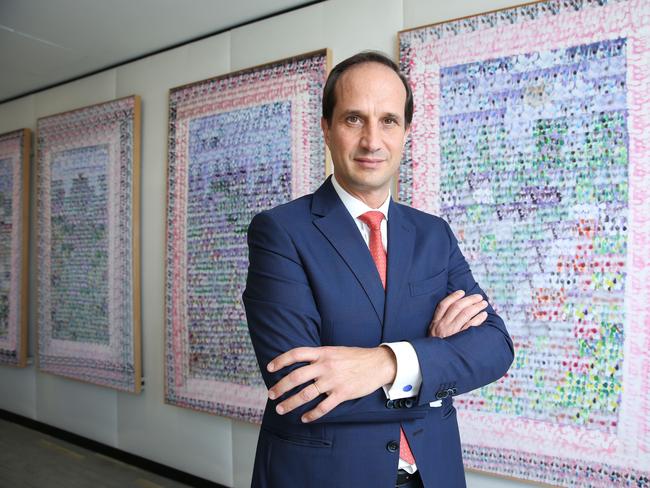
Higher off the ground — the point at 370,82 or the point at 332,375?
the point at 370,82

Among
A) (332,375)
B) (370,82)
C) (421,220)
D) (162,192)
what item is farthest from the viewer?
(162,192)

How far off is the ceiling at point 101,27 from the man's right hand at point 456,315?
6.61 feet

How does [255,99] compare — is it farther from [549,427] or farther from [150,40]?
[549,427]

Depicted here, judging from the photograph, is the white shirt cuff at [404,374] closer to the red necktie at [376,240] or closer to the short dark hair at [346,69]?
the red necktie at [376,240]

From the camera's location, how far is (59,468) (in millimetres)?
3459

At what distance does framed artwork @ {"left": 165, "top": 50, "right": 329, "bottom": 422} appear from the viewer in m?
2.66

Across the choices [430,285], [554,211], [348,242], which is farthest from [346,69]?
[554,211]

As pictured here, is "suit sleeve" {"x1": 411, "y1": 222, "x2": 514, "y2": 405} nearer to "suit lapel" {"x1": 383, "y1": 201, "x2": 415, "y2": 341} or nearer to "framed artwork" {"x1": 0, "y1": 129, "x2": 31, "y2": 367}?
"suit lapel" {"x1": 383, "y1": 201, "x2": 415, "y2": 341}

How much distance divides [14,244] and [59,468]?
1.86 metres

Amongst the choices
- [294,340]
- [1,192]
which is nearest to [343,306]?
[294,340]

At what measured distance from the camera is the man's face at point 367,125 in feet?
4.13

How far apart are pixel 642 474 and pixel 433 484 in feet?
3.78

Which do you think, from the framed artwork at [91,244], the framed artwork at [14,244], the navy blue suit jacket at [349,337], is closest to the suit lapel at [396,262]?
the navy blue suit jacket at [349,337]

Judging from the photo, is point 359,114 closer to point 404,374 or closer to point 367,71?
point 367,71
